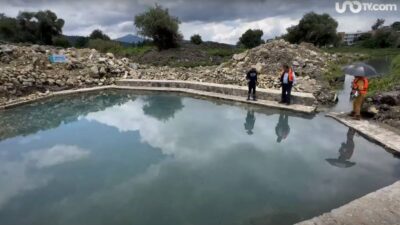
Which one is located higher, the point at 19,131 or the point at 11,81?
the point at 11,81

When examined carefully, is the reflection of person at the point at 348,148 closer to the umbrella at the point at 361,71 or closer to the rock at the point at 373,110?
the rock at the point at 373,110

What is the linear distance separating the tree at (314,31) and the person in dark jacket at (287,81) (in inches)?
1670

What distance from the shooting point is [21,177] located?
223 inches

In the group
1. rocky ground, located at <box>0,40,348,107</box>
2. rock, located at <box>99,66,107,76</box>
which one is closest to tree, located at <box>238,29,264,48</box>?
rocky ground, located at <box>0,40,348,107</box>

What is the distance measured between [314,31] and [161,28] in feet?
94.1

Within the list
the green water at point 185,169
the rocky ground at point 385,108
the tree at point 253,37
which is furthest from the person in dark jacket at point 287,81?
the tree at point 253,37

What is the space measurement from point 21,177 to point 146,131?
3.22 m

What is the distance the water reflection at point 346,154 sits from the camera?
5723 millimetres

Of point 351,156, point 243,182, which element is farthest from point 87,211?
point 351,156

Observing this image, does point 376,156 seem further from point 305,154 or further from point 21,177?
point 21,177

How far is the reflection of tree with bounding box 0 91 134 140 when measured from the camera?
8.92m

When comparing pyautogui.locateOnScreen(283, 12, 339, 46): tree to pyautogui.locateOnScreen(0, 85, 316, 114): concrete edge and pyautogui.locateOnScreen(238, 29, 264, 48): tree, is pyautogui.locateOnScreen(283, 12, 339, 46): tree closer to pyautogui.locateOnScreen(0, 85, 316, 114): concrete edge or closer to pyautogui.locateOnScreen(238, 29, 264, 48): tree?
pyautogui.locateOnScreen(238, 29, 264, 48): tree

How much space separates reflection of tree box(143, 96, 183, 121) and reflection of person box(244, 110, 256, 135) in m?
2.42

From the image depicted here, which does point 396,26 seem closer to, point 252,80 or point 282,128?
point 252,80
